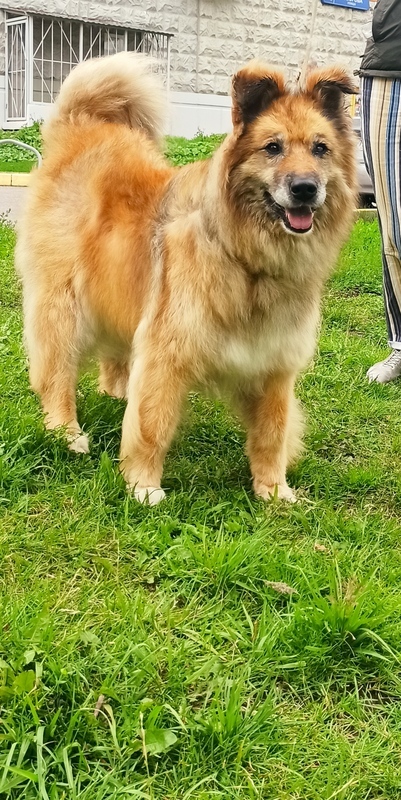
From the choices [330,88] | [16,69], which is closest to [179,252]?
[330,88]

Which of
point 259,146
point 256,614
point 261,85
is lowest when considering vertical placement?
point 256,614

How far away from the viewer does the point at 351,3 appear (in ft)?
59.7

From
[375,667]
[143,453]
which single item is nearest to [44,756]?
[375,667]

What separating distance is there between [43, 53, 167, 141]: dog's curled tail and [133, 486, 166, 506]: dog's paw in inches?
73.9

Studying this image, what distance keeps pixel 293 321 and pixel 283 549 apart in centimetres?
82

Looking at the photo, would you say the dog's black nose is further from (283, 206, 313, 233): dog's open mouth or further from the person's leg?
the person's leg

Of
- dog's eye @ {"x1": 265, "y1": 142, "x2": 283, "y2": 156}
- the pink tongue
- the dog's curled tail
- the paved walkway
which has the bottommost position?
the paved walkway

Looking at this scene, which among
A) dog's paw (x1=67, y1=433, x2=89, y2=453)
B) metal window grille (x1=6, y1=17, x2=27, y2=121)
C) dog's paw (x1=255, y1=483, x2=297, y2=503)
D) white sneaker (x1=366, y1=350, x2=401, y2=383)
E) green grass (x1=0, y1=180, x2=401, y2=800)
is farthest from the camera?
metal window grille (x1=6, y1=17, x2=27, y2=121)

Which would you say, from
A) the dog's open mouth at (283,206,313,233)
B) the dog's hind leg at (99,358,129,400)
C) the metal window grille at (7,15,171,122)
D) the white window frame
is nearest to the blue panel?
the metal window grille at (7,15,171,122)

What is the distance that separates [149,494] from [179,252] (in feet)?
2.95

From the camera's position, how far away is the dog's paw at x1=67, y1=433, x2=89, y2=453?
3139 mm

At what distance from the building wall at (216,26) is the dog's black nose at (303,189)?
14.5 meters

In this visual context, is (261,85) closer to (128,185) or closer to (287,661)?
(128,185)

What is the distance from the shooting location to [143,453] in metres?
2.89
